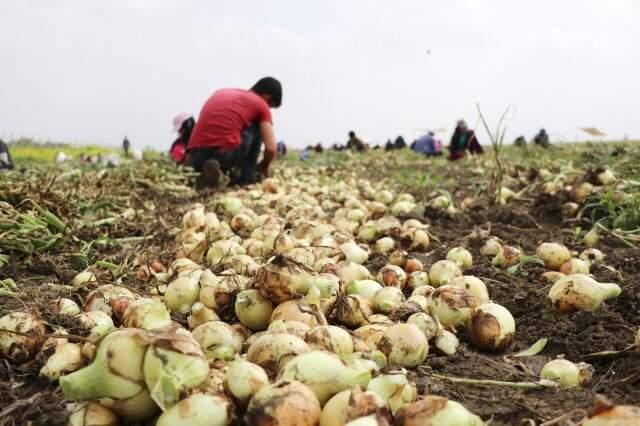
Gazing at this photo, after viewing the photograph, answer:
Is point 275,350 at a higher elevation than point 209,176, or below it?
below

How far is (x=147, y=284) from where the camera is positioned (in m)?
2.65

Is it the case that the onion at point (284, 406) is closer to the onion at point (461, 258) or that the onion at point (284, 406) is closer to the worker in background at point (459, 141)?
the onion at point (461, 258)

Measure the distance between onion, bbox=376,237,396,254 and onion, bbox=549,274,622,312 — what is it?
132 centimetres

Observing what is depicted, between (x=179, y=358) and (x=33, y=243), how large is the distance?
224cm

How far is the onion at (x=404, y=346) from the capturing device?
1.72 metres

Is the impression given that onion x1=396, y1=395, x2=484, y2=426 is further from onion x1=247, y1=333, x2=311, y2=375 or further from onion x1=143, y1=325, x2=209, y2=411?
onion x1=143, y1=325, x2=209, y2=411

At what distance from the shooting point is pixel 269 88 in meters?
7.39

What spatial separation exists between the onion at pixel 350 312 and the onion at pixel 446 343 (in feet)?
0.82

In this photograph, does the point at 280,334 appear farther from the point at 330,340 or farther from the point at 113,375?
the point at 113,375

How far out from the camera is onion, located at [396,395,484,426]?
1.25 m

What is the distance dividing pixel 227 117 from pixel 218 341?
5.46m

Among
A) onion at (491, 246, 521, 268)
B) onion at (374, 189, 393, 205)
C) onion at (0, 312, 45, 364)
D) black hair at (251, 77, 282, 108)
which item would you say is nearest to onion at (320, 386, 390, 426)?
onion at (0, 312, 45, 364)

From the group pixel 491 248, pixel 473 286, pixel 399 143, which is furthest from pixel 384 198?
pixel 399 143

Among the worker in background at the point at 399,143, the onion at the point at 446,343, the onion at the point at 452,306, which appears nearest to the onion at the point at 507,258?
the onion at the point at 452,306
